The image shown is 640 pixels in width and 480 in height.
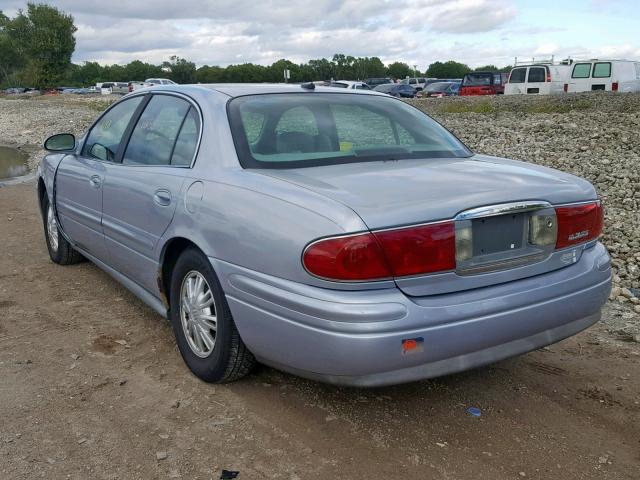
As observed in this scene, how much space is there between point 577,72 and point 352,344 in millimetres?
26066

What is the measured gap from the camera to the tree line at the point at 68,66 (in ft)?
239

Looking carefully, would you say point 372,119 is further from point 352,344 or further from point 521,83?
point 521,83

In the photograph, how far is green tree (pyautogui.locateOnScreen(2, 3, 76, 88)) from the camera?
72.8m

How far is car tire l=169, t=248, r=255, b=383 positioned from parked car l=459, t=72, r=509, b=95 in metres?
28.0

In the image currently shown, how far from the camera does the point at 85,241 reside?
496 cm

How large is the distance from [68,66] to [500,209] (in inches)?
3237

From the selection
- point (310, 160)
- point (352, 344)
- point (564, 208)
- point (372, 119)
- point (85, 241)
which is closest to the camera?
point (352, 344)

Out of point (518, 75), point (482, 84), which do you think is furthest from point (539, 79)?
point (482, 84)

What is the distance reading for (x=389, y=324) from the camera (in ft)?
8.53

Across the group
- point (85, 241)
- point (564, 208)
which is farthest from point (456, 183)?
point (85, 241)

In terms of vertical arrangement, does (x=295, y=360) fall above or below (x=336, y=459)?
above

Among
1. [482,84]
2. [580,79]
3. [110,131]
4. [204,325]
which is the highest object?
[110,131]

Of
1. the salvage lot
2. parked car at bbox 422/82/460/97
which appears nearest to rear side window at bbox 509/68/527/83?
parked car at bbox 422/82/460/97

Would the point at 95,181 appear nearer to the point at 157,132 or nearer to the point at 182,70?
the point at 157,132
